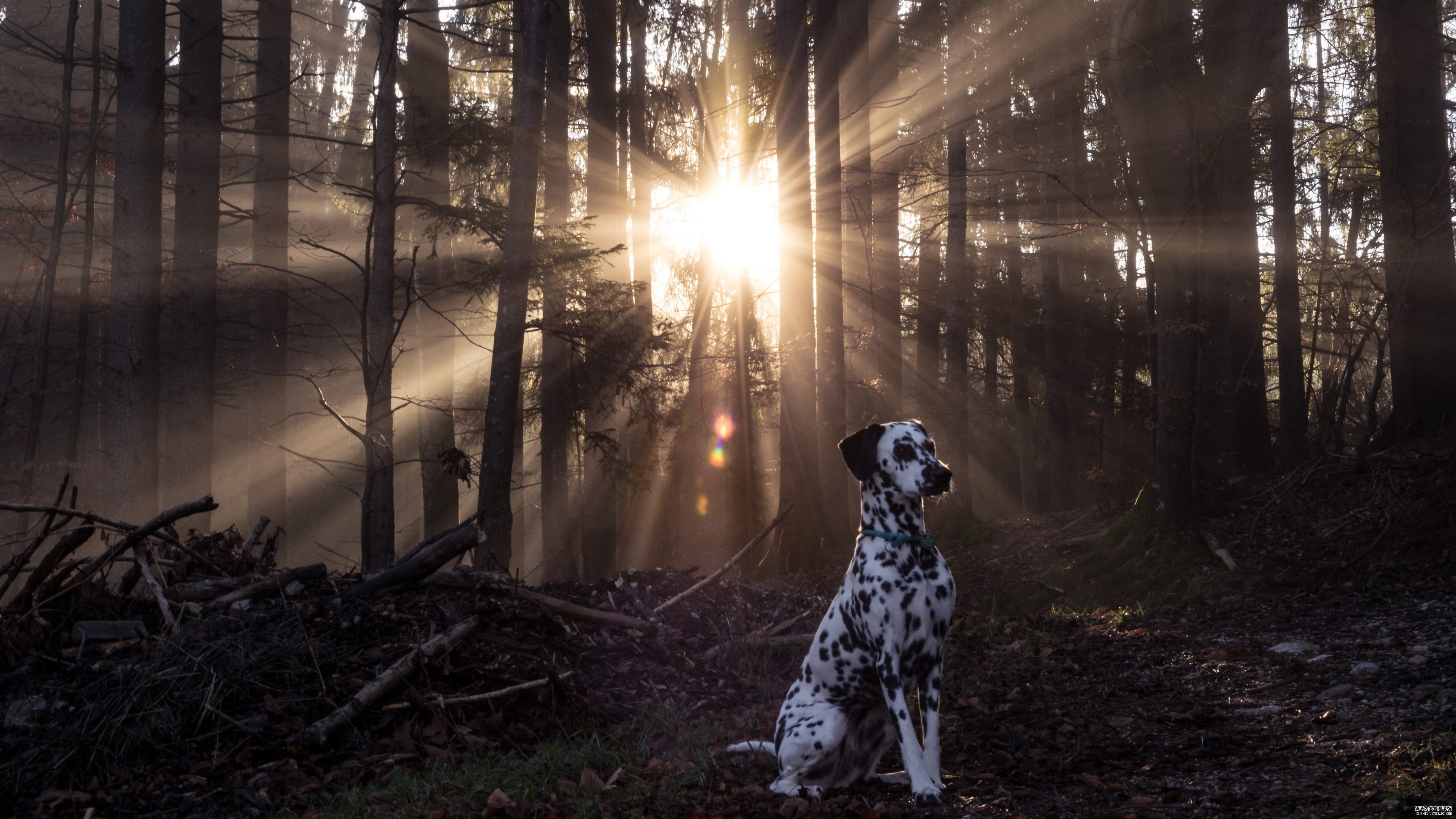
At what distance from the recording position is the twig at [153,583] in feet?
21.6

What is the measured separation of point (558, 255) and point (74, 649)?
9.03 meters

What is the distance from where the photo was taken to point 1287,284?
606 inches

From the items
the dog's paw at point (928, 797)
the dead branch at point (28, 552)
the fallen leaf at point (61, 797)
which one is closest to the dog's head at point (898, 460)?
the dog's paw at point (928, 797)

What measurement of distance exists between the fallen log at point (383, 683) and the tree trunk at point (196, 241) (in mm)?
8960

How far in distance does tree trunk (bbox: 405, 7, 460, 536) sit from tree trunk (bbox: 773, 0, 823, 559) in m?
6.22

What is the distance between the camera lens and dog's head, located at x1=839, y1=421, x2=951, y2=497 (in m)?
4.66

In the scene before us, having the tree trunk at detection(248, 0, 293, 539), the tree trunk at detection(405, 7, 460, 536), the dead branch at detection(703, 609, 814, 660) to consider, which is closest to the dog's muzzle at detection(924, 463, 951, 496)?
the dead branch at detection(703, 609, 814, 660)

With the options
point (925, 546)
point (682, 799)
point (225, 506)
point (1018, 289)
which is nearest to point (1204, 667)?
point (925, 546)

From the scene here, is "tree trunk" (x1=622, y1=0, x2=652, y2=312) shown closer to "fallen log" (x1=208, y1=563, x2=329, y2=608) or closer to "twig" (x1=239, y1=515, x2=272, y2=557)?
"twig" (x1=239, y1=515, x2=272, y2=557)

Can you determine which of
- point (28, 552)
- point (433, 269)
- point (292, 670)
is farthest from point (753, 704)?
point (433, 269)

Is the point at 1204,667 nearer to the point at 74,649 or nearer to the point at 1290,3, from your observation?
the point at 1290,3

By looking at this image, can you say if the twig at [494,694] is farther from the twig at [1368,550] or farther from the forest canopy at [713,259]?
the twig at [1368,550]

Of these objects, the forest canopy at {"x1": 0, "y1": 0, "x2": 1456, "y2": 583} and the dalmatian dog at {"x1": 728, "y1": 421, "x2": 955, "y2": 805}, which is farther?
the forest canopy at {"x1": 0, "y1": 0, "x2": 1456, "y2": 583}

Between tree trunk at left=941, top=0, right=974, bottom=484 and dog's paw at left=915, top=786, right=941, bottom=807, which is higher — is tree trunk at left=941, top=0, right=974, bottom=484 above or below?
above
